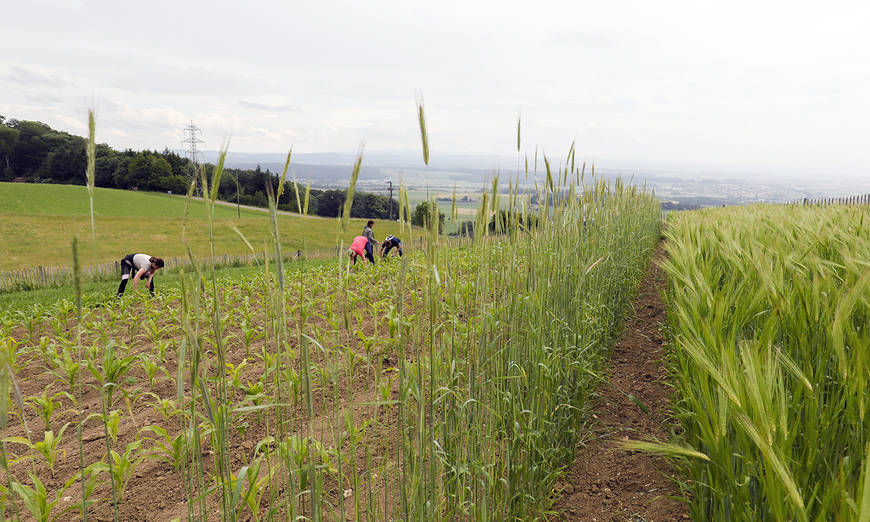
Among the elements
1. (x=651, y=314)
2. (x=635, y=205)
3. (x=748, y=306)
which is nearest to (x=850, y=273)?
(x=748, y=306)

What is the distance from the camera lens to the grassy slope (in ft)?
69.2

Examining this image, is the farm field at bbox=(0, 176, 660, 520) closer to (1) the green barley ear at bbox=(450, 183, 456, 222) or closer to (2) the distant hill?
(1) the green barley ear at bbox=(450, 183, 456, 222)

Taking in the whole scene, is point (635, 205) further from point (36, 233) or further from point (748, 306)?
point (36, 233)

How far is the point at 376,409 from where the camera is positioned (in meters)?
1.13

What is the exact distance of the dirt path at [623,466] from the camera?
1.99m

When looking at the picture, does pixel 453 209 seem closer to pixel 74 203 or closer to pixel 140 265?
pixel 140 265

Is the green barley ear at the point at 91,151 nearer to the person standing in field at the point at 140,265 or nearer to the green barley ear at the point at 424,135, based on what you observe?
the green barley ear at the point at 424,135

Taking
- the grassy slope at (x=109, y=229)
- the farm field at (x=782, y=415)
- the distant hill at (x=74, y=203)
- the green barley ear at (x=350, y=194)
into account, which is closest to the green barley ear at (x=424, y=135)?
the green barley ear at (x=350, y=194)

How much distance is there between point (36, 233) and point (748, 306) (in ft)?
107

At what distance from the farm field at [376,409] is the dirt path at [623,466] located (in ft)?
0.50

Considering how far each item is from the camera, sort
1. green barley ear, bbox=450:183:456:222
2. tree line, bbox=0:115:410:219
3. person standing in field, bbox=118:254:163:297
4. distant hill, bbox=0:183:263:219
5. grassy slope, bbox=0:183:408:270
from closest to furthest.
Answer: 1. green barley ear, bbox=450:183:456:222
2. person standing in field, bbox=118:254:163:297
3. grassy slope, bbox=0:183:408:270
4. distant hill, bbox=0:183:263:219
5. tree line, bbox=0:115:410:219

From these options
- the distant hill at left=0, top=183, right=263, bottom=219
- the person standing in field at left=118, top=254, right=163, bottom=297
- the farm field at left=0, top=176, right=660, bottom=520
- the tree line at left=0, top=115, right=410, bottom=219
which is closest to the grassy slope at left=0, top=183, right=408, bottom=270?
the distant hill at left=0, top=183, right=263, bottom=219

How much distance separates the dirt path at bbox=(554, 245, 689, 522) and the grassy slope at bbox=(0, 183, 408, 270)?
43.9 feet

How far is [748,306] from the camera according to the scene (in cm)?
Answer: 167
